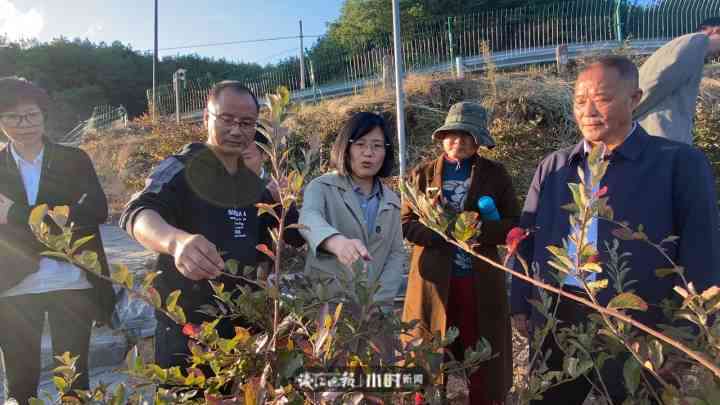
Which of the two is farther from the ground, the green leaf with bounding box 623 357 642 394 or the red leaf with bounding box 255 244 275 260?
the red leaf with bounding box 255 244 275 260

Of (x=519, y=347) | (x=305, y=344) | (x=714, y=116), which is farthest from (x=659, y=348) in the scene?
(x=714, y=116)

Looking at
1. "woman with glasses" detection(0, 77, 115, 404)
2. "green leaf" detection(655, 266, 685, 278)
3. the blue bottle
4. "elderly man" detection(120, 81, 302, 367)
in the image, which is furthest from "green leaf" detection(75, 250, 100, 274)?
the blue bottle

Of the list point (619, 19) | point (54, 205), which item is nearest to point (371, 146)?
point (54, 205)

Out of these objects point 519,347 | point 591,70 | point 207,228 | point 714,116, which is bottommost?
point 519,347

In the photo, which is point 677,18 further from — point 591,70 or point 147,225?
point 147,225

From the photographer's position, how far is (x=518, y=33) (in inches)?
527

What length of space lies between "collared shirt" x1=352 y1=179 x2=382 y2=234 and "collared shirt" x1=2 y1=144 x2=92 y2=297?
→ 4.45 ft

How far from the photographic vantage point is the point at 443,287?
2186 millimetres

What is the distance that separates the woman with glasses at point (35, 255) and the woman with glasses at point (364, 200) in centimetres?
105

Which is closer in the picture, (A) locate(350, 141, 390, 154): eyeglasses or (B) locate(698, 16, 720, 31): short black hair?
(A) locate(350, 141, 390, 154): eyeglasses

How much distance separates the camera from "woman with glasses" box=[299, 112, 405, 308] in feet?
5.83

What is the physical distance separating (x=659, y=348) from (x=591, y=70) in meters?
1.14

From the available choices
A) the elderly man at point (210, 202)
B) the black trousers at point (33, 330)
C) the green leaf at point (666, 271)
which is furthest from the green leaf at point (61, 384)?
the black trousers at point (33, 330)

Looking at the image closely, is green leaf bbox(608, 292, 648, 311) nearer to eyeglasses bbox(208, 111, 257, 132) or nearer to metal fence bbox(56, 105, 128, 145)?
eyeglasses bbox(208, 111, 257, 132)
